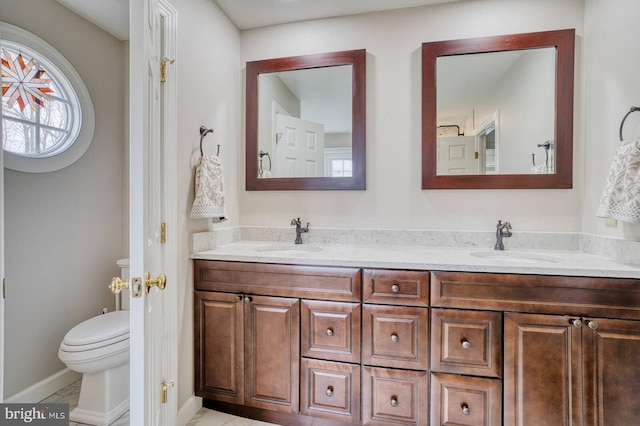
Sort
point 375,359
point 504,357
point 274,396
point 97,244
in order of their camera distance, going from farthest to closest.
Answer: point 97,244, point 274,396, point 375,359, point 504,357

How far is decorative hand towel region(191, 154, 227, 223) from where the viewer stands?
176 centimetres

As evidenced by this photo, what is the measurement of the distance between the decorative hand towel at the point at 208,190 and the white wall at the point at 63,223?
1021 millimetres

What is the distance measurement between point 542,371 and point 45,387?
110 inches

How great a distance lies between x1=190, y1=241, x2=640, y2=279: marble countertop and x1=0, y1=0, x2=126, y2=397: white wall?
3.36 ft

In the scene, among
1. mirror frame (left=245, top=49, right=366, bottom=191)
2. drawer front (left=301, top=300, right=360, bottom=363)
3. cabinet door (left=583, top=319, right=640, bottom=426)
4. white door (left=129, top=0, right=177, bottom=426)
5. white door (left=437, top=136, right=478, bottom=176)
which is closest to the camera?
white door (left=129, top=0, right=177, bottom=426)

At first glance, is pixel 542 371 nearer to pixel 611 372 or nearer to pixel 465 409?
pixel 611 372

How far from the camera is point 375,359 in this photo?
1.55 meters

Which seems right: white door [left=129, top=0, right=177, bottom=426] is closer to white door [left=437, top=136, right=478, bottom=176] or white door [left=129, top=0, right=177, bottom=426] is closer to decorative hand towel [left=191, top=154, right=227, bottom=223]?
decorative hand towel [left=191, top=154, right=227, bottom=223]

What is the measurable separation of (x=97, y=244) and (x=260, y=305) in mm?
1452

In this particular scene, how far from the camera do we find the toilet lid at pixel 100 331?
5.41 ft

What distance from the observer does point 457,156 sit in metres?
2.01

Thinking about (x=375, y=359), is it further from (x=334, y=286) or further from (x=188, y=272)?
(x=188, y=272)

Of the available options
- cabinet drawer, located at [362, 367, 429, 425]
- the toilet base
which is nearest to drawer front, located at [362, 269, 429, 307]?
cabinet drawer, located at [362, 367, 429, 425]

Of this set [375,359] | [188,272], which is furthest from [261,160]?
[375,359]
